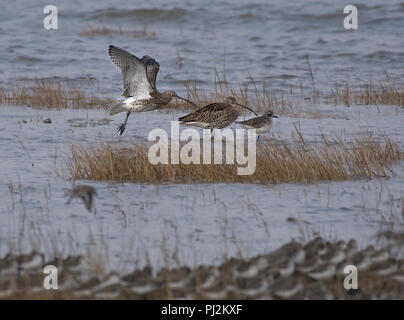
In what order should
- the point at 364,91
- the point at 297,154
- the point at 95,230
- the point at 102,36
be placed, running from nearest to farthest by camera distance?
the point at 95,230 → the point at 297,154 → the point at 364,91 → the point at 102,36

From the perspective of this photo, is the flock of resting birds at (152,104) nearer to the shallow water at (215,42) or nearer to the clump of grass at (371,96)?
the clump of grass at (371,96)

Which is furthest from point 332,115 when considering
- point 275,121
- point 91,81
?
point 91,81

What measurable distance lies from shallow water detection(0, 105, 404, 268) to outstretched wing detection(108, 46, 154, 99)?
145cm

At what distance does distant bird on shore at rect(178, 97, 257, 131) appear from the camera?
39.8ft

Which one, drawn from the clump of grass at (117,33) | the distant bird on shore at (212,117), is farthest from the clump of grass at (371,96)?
the clump of grass at (117,33)

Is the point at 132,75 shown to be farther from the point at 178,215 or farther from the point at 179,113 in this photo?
the point at 178,215

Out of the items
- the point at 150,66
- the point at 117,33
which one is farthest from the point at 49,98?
the point at 117,33

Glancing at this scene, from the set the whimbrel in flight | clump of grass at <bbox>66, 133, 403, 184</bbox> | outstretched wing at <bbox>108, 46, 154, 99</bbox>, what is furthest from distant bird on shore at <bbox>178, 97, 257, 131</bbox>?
clump of grass at <bbox>66, 133, 403, 184</bbox>

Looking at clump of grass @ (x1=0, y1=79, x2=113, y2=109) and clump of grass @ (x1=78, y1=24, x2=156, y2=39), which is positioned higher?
clump of grass @ (x1=78, y1=24, x2=156, y2=39)

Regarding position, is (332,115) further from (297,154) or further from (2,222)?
(2,222)

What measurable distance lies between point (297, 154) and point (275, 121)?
3.69 m

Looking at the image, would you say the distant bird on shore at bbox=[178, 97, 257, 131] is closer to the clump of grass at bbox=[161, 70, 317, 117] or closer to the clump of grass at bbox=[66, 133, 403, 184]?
the clump of grass at bbox=[66, 133, 403, 184]

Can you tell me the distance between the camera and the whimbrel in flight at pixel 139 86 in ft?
36.9

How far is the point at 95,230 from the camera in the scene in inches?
293
